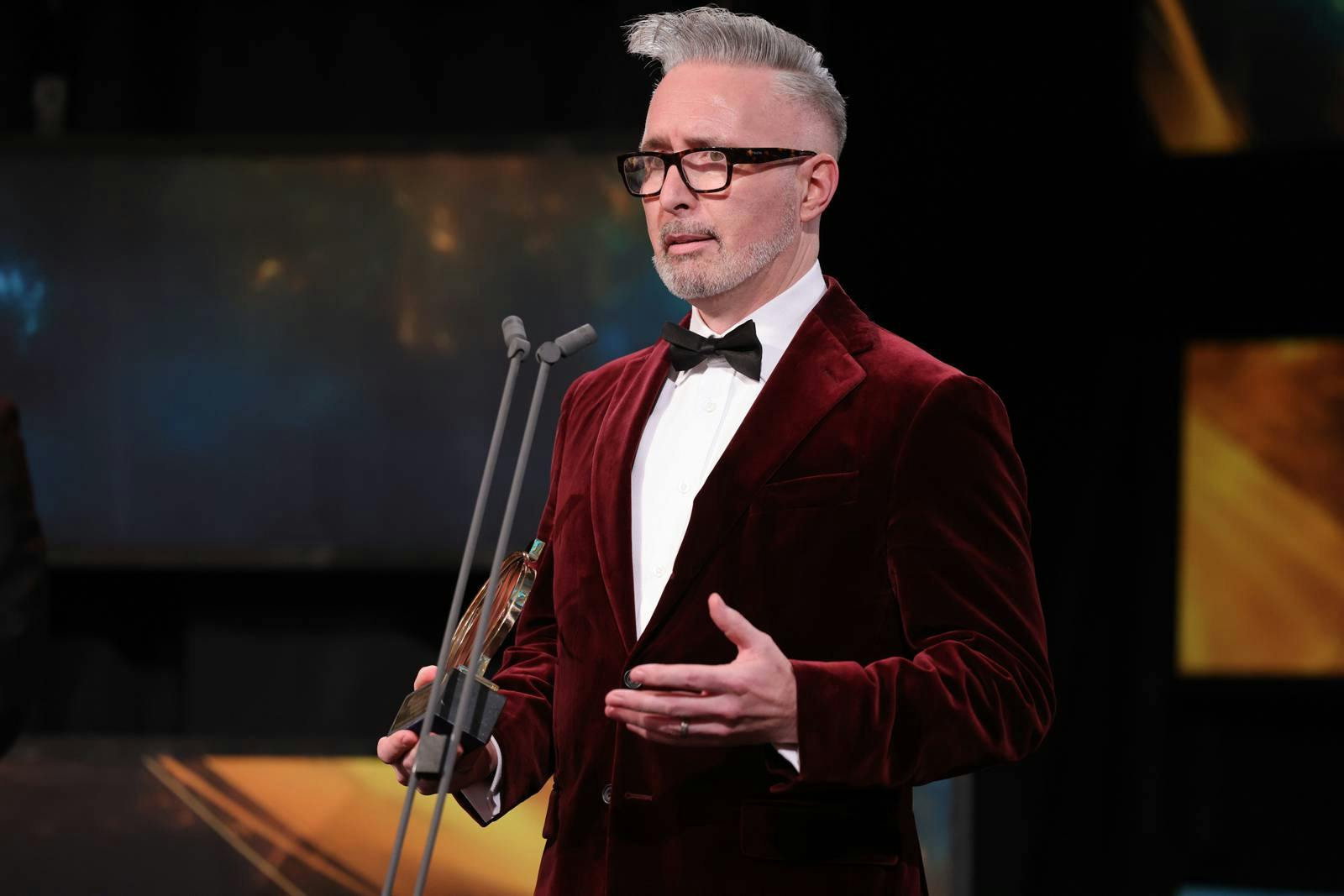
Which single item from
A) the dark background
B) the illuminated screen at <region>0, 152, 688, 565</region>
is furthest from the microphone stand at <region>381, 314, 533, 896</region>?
the illuminated screen at <region>0, 152, 688, 565</region>

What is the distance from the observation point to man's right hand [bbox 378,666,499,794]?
1438 millimetres

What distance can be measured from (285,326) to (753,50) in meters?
2.54

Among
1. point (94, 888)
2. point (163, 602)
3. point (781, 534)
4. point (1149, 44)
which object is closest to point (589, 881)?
point (781, 534)

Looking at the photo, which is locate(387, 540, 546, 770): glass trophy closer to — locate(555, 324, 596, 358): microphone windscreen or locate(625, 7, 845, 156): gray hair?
locate(555, 324, 596, 358): microphone windscreen

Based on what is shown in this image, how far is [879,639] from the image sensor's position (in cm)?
151

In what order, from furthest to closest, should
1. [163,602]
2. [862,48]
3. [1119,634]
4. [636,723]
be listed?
[163,602], [1119,634], [862,48], [636,723]

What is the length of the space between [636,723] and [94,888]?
211 centimetres

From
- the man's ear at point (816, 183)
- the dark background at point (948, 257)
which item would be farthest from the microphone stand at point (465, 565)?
the dark background at point (948, 257)

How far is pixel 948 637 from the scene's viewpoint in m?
1.45

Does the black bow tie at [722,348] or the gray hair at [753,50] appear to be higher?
the gray hair at [753,50]

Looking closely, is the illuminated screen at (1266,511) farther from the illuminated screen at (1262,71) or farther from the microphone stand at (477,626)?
the microphone stand at (477,626)

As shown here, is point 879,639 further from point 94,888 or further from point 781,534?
point 94,888

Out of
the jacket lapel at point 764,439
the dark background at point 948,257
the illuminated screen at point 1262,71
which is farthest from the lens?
the illuminated screen at point 1262,71

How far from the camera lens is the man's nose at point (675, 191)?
5.21 ft
